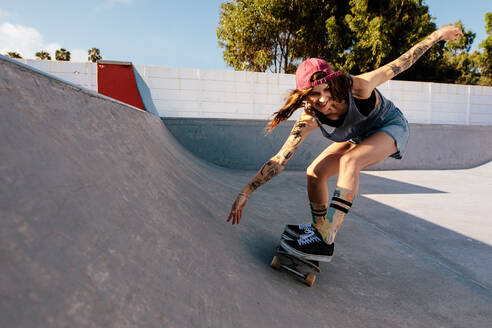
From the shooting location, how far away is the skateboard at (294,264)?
1827mm

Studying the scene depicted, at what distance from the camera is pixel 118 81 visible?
6613 mm

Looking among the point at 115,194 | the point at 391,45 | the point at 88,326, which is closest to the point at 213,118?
the point at 115,194

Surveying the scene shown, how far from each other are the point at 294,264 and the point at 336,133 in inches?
39.5

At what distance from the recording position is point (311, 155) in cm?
850

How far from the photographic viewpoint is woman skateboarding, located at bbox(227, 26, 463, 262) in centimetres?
174

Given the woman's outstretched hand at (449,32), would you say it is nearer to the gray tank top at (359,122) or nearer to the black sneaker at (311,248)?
the gray tank top at (359,122)

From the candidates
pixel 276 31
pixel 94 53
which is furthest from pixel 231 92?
pixel 94 53

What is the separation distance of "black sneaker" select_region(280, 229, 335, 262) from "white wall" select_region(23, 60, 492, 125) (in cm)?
600

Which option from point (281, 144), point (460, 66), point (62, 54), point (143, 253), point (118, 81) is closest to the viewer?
point (143, 253)

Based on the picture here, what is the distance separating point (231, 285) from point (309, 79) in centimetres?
128

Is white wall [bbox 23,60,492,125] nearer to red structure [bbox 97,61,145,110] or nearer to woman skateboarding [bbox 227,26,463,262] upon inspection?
red structure [bbox 97,61,145,110]

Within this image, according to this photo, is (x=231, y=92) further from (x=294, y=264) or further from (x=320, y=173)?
(x=294, y=264)

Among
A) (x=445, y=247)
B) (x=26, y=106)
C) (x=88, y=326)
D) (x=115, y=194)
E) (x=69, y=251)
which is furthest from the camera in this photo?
(x=445, y=247)

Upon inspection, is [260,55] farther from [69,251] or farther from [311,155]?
[69,251]
